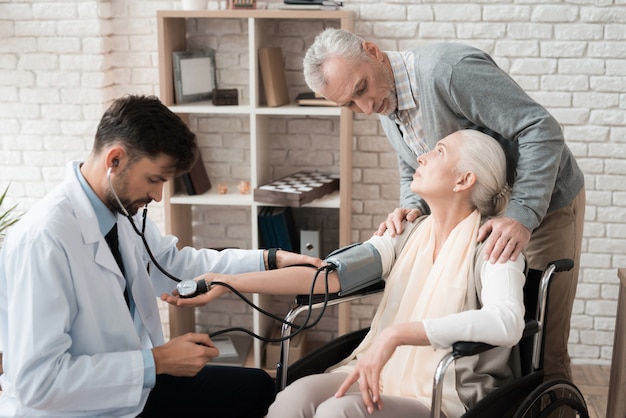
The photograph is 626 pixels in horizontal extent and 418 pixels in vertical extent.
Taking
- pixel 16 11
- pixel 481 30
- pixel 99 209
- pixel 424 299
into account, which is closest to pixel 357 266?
pixel 424 299

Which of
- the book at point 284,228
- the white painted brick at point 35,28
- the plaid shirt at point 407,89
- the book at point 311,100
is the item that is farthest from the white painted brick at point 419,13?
the white painted brick at point 35,28

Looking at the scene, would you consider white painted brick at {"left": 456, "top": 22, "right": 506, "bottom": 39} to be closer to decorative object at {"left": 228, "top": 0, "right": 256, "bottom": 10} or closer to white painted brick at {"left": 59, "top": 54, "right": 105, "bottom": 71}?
decorative object at {"left": 228, "top": 0, "right": 256, "bottom": 10}

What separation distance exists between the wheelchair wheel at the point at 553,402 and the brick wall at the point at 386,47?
152 cm

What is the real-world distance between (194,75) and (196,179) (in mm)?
450

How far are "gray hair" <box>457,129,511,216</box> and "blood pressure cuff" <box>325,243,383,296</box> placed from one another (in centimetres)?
31

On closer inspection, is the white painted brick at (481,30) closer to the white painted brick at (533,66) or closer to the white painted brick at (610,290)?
the white painted brick at (533,66)

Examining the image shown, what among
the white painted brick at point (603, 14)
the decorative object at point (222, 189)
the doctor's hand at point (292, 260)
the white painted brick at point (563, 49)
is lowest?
the decorative object at point (222, 189)

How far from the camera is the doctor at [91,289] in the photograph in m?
1.62

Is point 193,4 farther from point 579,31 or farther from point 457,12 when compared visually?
point 579,31

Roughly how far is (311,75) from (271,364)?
177cm

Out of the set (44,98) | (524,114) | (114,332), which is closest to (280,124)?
(44,98)

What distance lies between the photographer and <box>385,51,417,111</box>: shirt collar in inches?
85.2

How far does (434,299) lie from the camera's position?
2.01 metres

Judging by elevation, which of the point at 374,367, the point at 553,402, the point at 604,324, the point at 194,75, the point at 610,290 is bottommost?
the point at 604,324
